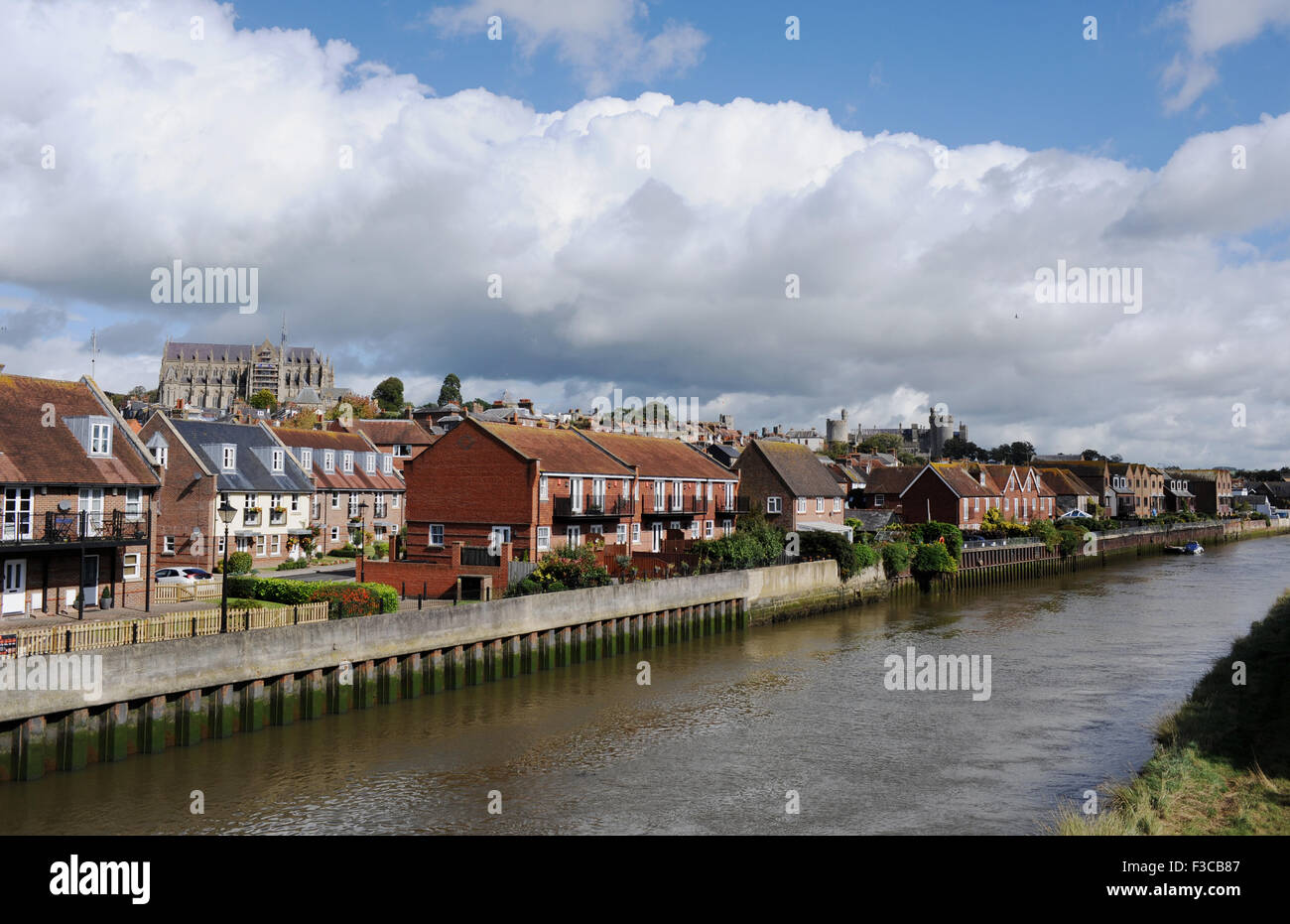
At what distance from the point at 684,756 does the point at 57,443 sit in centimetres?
2410

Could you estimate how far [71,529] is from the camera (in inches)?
1222

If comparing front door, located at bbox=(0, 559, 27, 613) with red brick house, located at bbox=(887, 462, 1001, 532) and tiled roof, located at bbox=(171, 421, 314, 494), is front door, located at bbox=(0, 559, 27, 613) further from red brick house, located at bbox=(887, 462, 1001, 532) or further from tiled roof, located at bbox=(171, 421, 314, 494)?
red brick house, located at bbox=(887, 462, 1001, 532)

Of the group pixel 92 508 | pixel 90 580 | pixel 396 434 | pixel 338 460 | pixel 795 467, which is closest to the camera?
pixel 90 580

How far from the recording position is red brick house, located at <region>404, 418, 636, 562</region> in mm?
46250

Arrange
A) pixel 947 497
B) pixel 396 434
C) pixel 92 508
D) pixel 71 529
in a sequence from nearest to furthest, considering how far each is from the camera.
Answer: pixel 71 529 < pixel 92 508 < pixel 396 434 < pixel 947 497

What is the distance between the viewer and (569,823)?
63.8ft

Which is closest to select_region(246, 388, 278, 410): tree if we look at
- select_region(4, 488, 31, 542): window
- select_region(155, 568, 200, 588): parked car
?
select_region(155, 568, 200, 588): parked car

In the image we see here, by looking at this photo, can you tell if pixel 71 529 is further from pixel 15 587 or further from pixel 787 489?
pixel 787 489

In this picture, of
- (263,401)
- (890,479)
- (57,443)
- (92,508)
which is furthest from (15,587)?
(263,401)

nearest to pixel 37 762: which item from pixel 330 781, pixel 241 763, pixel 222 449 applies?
pixel 241 763

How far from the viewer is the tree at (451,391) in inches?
7032

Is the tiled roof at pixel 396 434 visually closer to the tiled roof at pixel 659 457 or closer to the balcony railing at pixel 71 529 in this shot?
the tiled roof at pixel 659 457

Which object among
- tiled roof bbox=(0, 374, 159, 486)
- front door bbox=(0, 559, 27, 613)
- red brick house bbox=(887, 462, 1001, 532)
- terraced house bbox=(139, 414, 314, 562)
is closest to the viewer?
front door bbox=(0, 559, 27, 613)
